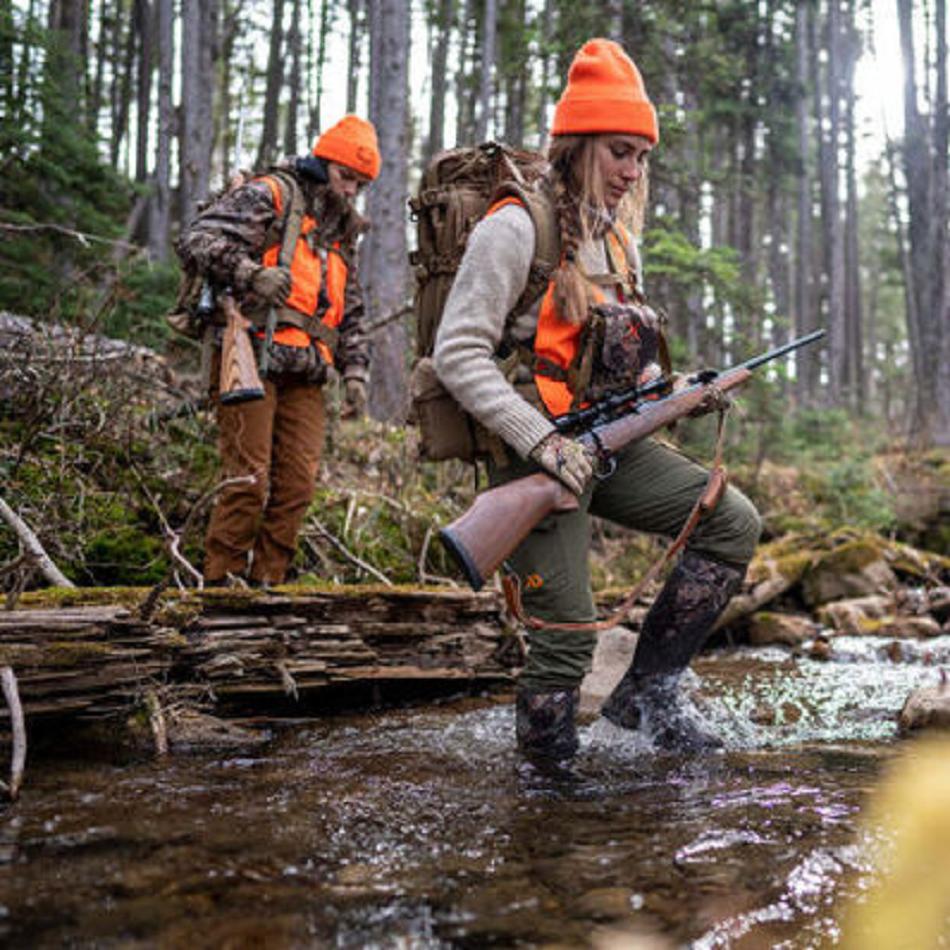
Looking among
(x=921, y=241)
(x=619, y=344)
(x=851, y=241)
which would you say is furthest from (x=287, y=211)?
(x=851, y=241)

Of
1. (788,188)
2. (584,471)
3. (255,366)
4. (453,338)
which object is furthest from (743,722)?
(788,188)

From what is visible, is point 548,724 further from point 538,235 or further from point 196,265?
point 196,265

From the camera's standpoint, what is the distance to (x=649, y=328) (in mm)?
3760

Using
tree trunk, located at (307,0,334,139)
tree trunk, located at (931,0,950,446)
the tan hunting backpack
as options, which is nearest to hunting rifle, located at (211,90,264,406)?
the tan hunting backpack

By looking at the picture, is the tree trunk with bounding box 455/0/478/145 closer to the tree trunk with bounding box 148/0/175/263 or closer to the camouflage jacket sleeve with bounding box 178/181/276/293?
the tree trunk with bounding box 148/0/175/263

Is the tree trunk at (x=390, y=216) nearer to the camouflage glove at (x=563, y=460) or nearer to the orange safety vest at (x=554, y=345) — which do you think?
the orange safety vest at (x=554, y=345)

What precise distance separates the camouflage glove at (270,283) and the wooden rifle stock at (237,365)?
0.59ft

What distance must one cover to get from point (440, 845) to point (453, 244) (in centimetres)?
226

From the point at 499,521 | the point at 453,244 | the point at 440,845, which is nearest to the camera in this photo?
the point at 440,845

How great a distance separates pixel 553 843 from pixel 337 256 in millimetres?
4154

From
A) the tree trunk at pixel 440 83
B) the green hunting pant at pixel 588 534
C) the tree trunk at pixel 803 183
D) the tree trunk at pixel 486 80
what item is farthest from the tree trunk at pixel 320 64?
the green hunting pant at pixel 588 534

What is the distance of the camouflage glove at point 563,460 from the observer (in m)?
3.36

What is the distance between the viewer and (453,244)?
3.70m

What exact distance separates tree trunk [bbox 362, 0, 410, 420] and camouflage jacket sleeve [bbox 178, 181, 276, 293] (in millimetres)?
5090
